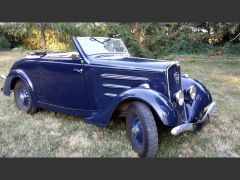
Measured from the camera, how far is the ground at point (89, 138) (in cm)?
410

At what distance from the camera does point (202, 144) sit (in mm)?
4316

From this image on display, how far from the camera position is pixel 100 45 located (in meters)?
5.14

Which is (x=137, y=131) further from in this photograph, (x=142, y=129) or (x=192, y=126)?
(x=192, y=126)

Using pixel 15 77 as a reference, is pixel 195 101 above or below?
below

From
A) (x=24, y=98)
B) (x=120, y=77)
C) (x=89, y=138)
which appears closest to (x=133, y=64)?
(x=120, y=77)

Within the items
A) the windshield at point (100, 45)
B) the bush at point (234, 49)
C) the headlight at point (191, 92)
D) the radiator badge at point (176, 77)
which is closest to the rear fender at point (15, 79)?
the windshield at point (100, 45)

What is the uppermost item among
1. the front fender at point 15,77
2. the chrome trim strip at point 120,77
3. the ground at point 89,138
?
the chrome trim strip at point 120,77

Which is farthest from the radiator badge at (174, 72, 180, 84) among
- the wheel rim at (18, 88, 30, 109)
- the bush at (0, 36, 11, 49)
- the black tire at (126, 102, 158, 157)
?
the bush at (0, 36, 11, 49)

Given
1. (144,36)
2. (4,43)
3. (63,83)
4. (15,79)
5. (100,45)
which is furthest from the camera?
(4,43)

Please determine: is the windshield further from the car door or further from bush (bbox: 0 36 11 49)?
bush (bbox: 0 36 11 49)

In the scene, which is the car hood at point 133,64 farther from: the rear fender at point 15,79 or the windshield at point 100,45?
the rear fender at point 15,79

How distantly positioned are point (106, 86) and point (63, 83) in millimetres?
876

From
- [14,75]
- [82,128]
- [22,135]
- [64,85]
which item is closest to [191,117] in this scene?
[82,128]

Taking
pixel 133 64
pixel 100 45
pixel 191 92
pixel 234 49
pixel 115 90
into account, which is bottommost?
pixel 234 49
